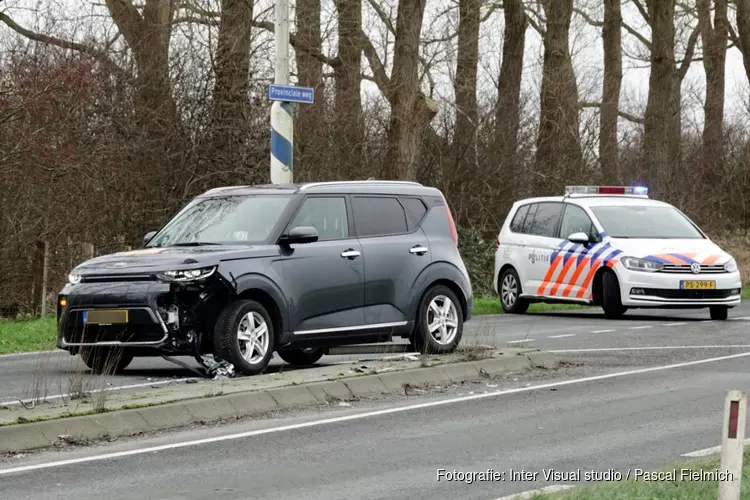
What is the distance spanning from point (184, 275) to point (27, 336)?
5800mm

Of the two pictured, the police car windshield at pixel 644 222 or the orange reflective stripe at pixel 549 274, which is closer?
the police car windshield at pixel 644 222

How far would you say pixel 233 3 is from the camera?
25891 millimetres

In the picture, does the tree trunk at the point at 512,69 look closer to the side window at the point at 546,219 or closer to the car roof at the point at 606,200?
the side window at the point at 546,219

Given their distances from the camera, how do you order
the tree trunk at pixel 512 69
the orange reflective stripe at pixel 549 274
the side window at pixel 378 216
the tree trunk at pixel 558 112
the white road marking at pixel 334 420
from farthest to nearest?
1. the tree trunk at pixel 558 112
2. the tree trunk at pixel 512 69
3. the orange reflective stripe at pixel 549 274
4. the side window at pixel 378 216
5. the white road marking at pixel 334 420

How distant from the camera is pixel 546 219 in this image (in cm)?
2370

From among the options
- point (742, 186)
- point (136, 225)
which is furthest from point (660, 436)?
point (742, 186)

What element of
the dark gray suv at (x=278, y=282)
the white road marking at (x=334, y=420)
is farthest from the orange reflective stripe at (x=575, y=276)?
the dark gray suv at (x=278, y=282)

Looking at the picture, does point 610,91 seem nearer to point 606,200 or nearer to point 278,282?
point 606,200

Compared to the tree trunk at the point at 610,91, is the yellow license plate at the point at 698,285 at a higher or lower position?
lower

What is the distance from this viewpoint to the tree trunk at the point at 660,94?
37438 millimetres

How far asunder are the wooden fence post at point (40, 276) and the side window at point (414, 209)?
8.81m

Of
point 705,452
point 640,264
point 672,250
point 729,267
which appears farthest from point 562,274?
point 705,452

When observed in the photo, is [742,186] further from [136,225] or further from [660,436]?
[660,436]

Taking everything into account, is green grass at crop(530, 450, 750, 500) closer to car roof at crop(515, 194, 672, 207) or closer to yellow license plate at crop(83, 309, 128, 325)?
yellow license plate at crop(83, 309, 128, 325)
